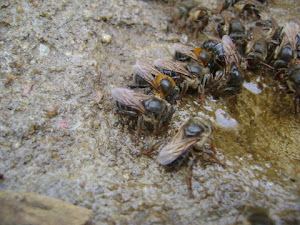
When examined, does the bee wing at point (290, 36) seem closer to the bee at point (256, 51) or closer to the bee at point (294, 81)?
the bee at point (256, 51)

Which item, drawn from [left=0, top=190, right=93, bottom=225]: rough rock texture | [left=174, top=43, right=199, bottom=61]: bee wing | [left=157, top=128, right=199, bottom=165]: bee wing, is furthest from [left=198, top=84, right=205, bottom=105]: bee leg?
[left=0, top=190, right=93, bottom=225]: rough rock texture

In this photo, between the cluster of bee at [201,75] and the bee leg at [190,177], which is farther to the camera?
the cluster of bee at [201,75]

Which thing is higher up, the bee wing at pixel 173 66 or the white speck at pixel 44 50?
the bee wing at pixel 173 66

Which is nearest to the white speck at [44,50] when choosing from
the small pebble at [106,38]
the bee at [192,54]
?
the small pebble at [106,38]

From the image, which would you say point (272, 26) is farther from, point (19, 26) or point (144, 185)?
point (19, 26)

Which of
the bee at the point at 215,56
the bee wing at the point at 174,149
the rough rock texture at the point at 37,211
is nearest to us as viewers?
the rough rock texture at the point at 37,211

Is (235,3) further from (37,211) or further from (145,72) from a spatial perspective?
(37,211)

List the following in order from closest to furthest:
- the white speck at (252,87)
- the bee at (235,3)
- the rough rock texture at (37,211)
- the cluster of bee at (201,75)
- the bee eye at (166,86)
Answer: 1. the rough rock texture at (37,211)
2. the cluster of bee at (201,75)
3. the bee eye at (166,86)
4. the white speck at (252,87)
5. the bee at (235,3)
